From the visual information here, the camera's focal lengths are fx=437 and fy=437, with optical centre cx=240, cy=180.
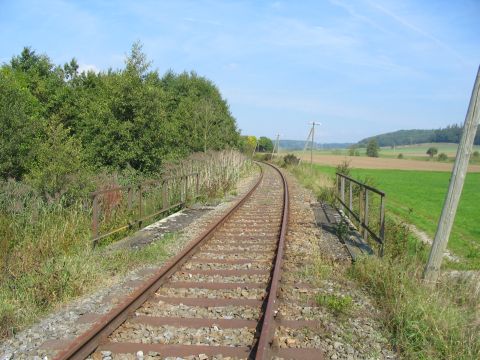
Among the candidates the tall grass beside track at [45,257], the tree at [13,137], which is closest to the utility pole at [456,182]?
the tall grass beside track at [45,257]

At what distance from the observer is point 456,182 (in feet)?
19.8

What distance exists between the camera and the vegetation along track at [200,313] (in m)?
4.14

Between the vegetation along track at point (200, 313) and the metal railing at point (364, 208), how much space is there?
182 centimetres

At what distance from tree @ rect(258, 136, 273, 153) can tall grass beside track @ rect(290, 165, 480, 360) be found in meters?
102

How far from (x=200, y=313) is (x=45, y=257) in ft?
11.0

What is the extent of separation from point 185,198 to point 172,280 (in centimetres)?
842

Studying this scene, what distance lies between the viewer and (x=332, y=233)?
10.3m

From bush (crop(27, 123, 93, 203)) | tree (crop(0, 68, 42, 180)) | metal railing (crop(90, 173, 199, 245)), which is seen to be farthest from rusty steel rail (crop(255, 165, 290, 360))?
tree (crop(0, 68, 42, 180))

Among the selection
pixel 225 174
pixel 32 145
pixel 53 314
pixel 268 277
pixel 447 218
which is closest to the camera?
pixel 53 314

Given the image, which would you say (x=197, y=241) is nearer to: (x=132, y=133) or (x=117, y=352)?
(x=117, y=352)

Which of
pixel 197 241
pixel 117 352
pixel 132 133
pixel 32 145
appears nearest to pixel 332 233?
pixel 197 241

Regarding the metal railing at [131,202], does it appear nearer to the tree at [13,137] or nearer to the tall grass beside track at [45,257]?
the tall grass beside track at [45,257]

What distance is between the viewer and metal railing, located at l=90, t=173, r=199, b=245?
8.48 metres

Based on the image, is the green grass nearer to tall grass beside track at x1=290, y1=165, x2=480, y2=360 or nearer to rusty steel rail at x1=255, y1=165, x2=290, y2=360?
tall grass beside track at x1=290, y1=165, x2=480, y2=360
